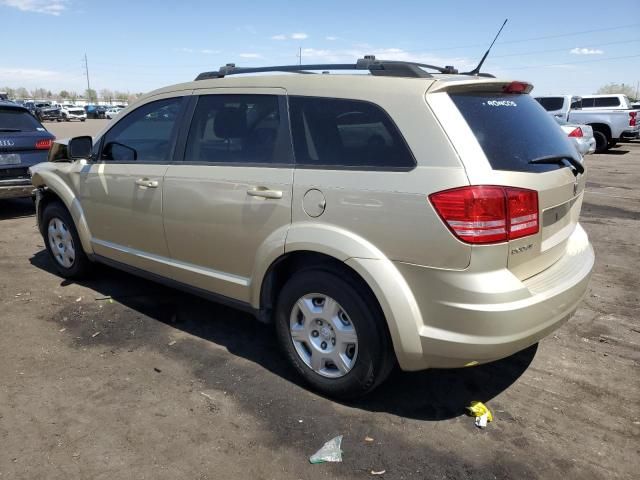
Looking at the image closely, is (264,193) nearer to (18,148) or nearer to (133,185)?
(133,185)

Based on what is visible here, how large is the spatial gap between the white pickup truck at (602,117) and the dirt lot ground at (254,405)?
17230 millimetres

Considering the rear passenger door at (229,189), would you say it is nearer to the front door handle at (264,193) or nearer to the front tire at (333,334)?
the front door handle at (264,193)

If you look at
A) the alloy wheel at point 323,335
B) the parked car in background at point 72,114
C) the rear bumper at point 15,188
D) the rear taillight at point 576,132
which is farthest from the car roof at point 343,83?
the parked car in background at point 72,114

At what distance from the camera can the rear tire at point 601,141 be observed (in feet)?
64.8

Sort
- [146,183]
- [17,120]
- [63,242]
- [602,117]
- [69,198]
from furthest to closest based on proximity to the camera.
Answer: [602,117] < [17,120] < [63,242] < [69,198] < [146,183]

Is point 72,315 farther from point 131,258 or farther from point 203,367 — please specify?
point 203,367

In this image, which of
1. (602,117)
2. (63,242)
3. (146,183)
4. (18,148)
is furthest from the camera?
(602,117)

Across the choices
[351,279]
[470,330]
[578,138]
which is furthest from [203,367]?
[578,138]

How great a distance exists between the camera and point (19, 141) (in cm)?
764

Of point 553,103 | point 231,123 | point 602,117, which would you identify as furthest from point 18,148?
point 602,117

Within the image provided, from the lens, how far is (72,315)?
175 inches

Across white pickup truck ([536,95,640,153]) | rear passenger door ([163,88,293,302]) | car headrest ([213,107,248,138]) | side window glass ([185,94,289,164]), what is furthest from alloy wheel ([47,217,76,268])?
white pickup truck ([536,95,640,153])

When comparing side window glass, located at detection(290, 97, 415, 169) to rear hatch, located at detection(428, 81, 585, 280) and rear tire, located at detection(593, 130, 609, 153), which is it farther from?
rear tire, located at detection(593, 130, 609, 153)

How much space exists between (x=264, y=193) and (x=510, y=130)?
144cm
